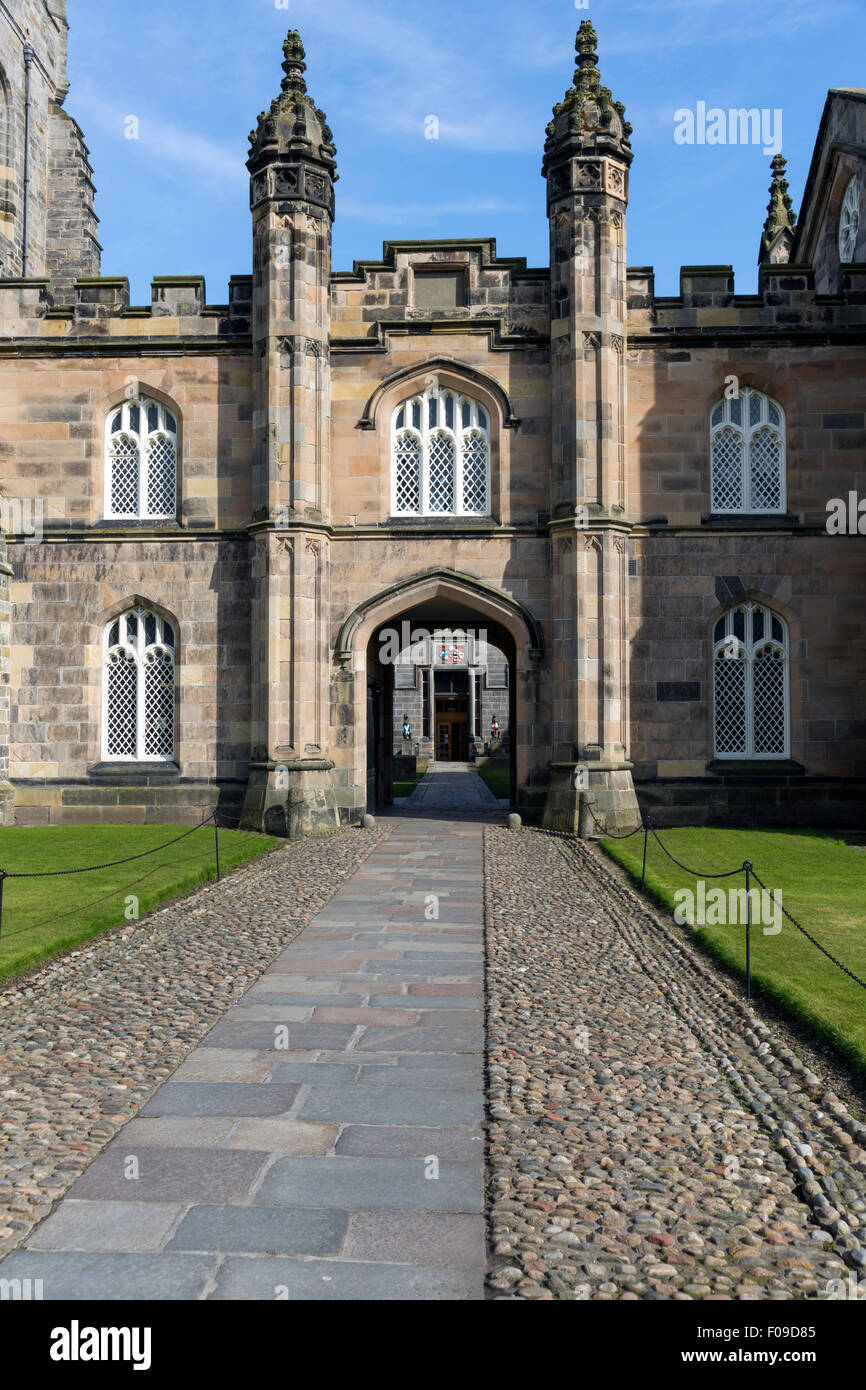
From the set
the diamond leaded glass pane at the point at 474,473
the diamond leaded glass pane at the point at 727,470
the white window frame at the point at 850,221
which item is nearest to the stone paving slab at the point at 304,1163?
the diamond leaded glass pane at the point at 474,473

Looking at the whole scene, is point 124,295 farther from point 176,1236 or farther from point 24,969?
point 176,1236

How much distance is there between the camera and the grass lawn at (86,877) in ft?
30.7

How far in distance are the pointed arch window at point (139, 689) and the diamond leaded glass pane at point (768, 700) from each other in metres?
10.1

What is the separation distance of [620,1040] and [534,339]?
14.7 meters

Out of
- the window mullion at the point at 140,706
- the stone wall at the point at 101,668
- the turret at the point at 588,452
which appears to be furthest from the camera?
the window mullion at the point at 140,706

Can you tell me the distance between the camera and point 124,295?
778 inches

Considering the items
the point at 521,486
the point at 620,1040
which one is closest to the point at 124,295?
the point at 521,486

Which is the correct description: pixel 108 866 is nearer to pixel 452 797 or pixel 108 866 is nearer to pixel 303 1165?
pixel 303 1165

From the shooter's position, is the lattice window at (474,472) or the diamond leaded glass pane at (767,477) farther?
the lattice window at (474,472)

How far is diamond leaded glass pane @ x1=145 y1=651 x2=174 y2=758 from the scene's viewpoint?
19.4 meters

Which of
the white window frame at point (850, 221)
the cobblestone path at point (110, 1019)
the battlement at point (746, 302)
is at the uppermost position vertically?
the white window frame at point (850, 221)

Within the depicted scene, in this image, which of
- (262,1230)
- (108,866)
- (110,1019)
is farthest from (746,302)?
(262,1230)

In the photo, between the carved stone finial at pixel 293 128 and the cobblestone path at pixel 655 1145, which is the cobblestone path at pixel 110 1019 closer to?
the cobblestone path at pixel 655 1145

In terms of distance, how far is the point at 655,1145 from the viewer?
520 cm
